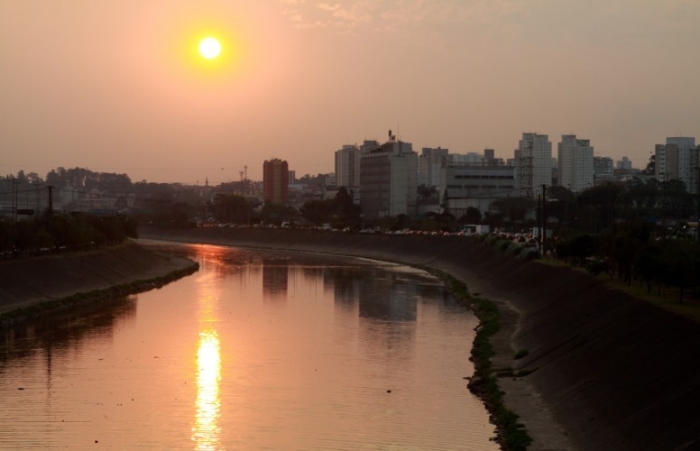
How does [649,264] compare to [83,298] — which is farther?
[83,298]

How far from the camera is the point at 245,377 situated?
987 inches

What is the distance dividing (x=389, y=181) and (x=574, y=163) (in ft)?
146

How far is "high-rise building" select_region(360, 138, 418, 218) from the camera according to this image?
151 metres

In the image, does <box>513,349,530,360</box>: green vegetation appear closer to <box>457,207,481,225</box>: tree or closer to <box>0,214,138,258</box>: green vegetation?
<box>0,214,138,258</box>: green vegetation

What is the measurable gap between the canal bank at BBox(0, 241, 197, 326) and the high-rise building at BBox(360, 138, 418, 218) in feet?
291

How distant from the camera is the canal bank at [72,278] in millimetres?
38016

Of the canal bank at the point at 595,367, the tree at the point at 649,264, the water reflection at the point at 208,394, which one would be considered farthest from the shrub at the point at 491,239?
the tree at the point at 649,264

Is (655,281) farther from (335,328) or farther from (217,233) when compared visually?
(217,233)

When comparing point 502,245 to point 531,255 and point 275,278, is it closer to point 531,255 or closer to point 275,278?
point 531,255

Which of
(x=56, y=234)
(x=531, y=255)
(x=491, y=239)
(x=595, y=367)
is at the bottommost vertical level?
(x=595, y=367)

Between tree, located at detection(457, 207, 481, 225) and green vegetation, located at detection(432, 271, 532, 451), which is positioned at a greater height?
tree, located at detection(457, 207, 481, 225)

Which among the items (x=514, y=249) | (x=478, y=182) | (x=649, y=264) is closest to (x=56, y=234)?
(x=514, y=249)

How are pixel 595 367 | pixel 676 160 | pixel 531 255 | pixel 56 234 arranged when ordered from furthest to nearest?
1. pixel 676 160
2. pixel 56 234
3. pixel 531 255
4. pixel 595 367

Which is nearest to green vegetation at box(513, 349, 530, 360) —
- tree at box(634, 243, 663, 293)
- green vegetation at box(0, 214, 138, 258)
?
tree at box(634, 243, 663, 293)
